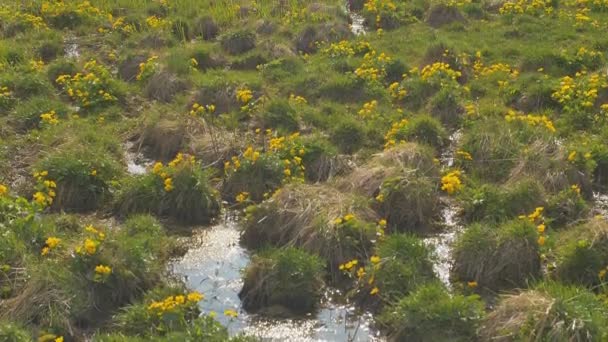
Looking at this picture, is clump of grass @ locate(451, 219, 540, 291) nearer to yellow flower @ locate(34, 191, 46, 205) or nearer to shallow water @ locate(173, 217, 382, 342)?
shallow water @ locate(173, 217, 382, 342)

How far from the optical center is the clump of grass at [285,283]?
838 cm

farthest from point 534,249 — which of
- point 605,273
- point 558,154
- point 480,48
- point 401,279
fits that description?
point 480,48

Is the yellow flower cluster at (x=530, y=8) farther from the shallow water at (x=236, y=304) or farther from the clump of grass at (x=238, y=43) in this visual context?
the shallow water at (x=236, y=304)

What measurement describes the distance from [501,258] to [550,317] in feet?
4.60

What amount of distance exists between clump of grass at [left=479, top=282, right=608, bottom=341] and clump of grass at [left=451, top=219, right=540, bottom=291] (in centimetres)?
78

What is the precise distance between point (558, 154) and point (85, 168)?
5672 millimetres

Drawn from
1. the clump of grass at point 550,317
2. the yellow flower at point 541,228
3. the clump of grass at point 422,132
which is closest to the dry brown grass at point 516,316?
the clump of grass at point 550,317

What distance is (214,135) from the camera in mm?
11688

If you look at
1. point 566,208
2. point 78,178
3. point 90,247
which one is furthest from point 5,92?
point 566,208

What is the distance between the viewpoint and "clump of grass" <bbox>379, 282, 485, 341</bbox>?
7.50 m

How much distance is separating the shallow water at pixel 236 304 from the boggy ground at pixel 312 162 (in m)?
0.18

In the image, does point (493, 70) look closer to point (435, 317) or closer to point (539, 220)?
point (539, 220)

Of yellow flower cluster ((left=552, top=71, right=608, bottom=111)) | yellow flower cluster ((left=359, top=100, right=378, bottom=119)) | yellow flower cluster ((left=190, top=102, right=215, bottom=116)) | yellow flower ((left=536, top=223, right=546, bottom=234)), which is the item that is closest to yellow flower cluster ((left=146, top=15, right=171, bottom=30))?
yellow flower cluster ((left=190, top=102, right=215, bottom=116))

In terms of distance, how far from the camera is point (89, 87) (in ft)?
44.0
